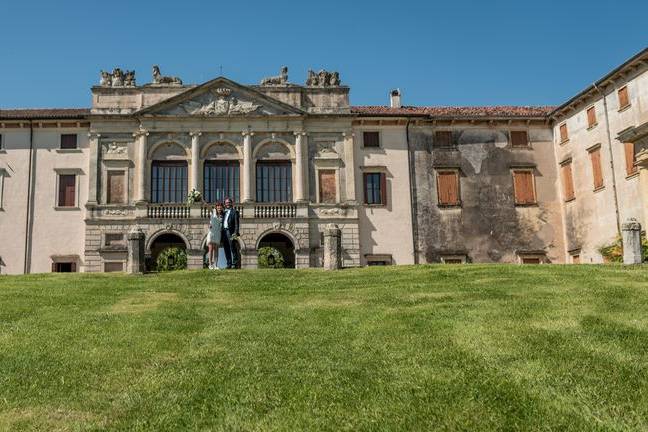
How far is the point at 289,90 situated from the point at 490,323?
26.4 meters

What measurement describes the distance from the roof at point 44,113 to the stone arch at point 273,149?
893cm

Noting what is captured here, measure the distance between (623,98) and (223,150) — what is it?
19.1 m

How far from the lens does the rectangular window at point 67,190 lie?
34.6 m

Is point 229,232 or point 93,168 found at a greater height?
point 93,168

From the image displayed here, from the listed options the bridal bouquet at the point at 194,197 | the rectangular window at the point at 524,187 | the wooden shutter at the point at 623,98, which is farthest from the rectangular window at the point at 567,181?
the bridal bouquet at the point at 194,197

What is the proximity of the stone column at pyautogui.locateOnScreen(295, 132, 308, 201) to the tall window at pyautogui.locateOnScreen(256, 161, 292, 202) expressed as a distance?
1.75 feet

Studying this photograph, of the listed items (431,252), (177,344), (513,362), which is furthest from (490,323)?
(431,252)

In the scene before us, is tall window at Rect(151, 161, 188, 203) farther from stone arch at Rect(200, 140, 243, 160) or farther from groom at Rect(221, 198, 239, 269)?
groom at Rect(221, 198, 239, 269)

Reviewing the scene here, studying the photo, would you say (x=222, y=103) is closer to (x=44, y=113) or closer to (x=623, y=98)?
(x=44, y=113)

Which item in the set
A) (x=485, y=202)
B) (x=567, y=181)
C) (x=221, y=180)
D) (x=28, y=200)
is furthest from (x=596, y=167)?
(x=28, y=200)

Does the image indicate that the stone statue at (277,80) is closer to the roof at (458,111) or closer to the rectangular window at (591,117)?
the roof at (458,111)

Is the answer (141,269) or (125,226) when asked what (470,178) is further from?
(141,269)

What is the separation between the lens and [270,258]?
32812 mm

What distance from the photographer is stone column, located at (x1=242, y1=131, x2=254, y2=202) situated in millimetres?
34531
